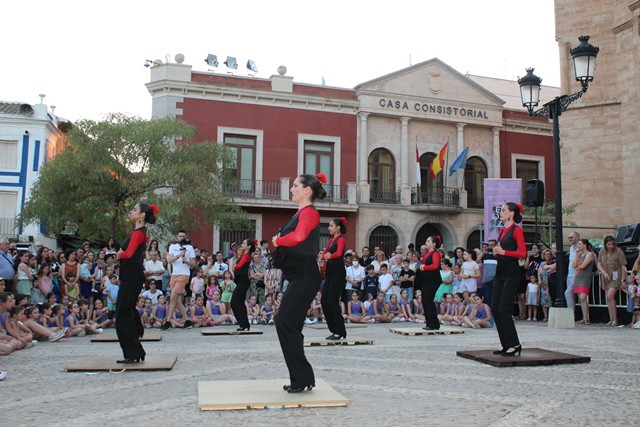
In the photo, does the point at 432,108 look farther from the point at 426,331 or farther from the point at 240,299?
the point at 240,299

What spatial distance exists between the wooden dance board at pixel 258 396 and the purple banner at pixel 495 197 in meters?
14.4

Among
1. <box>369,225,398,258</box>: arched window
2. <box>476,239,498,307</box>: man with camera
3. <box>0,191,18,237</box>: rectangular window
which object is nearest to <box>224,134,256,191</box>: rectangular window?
<box>369,225,398,258</box>: arched window

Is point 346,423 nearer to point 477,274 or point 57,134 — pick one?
point 477,274

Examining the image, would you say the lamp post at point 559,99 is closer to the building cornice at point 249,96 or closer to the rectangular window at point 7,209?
the building cornice at point 249,96

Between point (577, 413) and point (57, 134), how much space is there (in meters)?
33.4

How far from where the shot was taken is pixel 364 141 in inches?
1093

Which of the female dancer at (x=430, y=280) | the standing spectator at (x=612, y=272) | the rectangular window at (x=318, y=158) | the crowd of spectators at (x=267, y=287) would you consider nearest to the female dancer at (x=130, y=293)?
the crowd of spectators at (x=267, y=287)

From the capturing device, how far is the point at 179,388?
18.9 ft

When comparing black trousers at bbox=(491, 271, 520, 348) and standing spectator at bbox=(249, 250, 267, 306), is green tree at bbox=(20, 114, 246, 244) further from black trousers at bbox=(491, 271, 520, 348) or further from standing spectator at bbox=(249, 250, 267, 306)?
black trousers at bbox=(491, 271, 520, 348)

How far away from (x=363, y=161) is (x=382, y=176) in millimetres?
1325

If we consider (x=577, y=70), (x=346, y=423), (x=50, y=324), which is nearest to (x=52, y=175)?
(x=50, y=324)

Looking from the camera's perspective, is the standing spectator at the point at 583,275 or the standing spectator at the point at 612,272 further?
the standing spectator at the point at 583,275

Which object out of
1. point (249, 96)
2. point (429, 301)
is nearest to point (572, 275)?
point (429, 301)

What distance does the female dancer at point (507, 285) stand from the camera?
7.55 m
